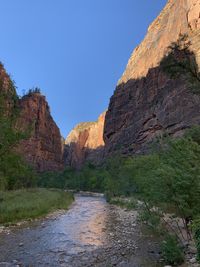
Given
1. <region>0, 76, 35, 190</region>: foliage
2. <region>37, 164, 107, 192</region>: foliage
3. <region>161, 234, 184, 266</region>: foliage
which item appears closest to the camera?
<region>161, 234, 184, 266</region>: foliage

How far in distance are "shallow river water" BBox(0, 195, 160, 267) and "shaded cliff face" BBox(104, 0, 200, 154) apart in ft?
147

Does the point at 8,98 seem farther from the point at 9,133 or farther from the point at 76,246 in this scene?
the point at 76,246

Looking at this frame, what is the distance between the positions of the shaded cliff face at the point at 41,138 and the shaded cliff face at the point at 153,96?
46298mm

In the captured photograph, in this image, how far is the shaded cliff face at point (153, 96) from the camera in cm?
7288

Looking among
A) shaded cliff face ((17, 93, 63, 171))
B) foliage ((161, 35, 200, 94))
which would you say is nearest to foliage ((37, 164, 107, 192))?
shaded cliff face ((17, 93, 63, 171))

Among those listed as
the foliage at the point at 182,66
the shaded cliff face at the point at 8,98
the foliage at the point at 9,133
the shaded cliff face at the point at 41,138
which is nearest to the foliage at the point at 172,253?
the foliage at the point at 182,66

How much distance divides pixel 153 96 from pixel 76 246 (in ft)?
268

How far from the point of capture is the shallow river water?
1317 centimetres

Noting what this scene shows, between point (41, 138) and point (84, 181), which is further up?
point (41, 138)

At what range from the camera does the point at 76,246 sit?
1642 centimetres

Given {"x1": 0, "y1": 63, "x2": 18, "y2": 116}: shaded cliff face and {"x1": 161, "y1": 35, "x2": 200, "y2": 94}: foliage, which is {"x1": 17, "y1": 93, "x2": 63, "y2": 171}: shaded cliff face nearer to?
{"x1": 0, "y1": 63, "x2": 18, "y2": 116}: shaded cliff face

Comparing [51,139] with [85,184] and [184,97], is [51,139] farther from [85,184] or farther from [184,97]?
[184,97]

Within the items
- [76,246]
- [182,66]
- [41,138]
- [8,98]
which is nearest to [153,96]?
[8,98]

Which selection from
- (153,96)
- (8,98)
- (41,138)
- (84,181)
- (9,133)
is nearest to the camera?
(9,133)
